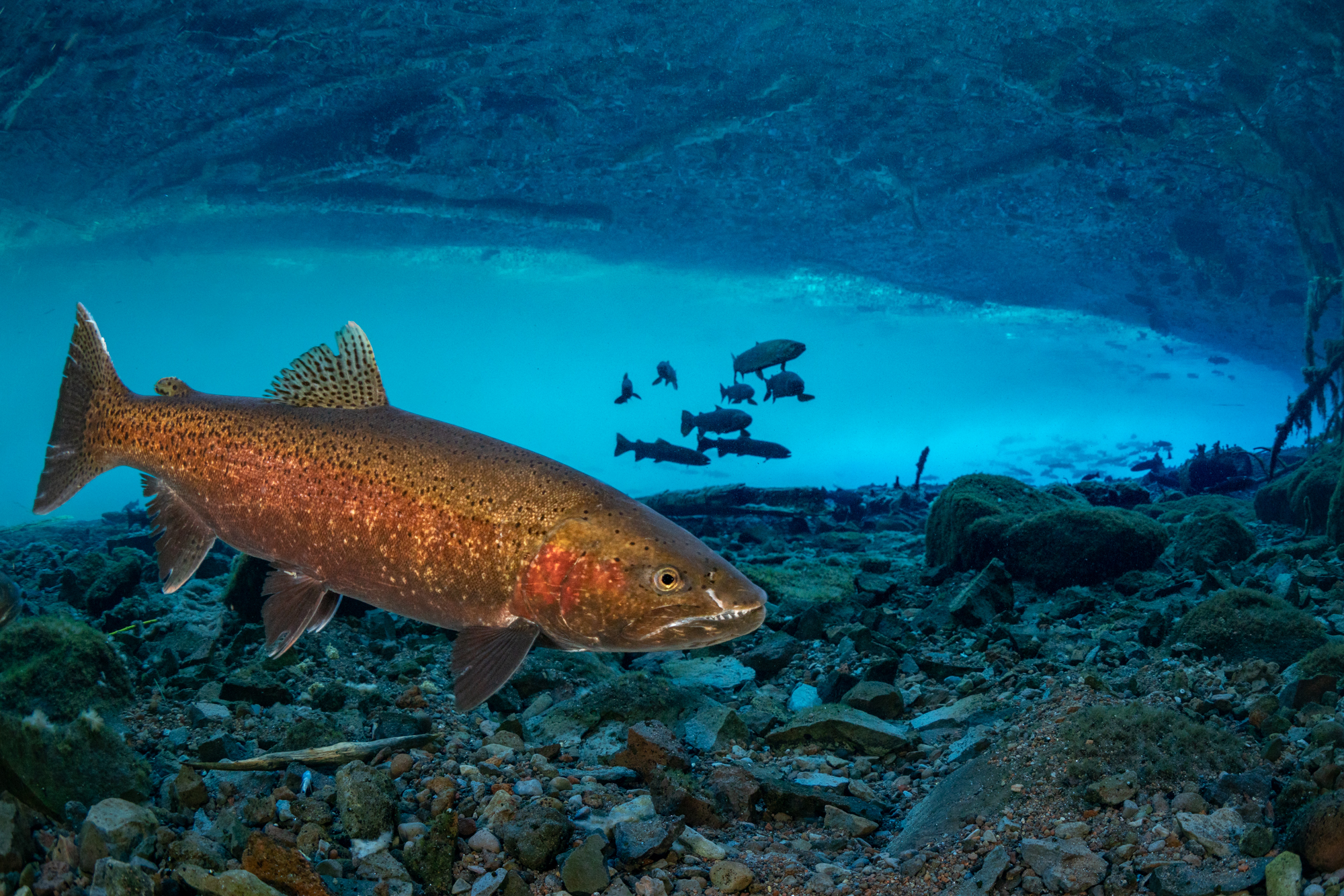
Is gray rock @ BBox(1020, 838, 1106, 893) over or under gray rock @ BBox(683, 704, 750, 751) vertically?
under

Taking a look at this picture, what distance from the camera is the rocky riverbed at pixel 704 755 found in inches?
78.7

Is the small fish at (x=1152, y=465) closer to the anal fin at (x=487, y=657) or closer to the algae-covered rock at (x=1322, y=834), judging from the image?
the algae-covered rock at (x=1322, y=834)

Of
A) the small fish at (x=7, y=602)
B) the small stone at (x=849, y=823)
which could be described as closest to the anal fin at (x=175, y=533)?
the small stone at (x=849, y=823)

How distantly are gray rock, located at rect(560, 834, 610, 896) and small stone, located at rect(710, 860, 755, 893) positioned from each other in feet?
1.08

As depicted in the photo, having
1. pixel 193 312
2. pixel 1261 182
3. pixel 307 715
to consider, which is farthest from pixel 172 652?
pixel 193 312

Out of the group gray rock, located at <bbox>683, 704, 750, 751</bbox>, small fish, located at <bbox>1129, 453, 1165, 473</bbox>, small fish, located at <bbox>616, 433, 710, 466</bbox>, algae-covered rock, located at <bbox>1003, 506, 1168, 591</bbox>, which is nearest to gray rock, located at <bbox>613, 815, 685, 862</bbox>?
gray rock, located at <bbox>683, 704, 750, 751</bbox>

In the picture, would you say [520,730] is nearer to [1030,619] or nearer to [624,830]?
[624,830]

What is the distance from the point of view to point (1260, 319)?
32.6 meters

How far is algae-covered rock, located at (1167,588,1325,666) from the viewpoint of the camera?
3619 millimetres

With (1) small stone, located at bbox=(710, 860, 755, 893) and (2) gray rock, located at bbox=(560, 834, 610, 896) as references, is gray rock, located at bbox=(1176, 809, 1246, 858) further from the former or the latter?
(2) gray rock, located at bbox=(560, 834, 610, 896)

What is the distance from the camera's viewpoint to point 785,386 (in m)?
13.5

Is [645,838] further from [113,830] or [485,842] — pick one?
[113,830]

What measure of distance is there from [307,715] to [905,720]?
3.06 m

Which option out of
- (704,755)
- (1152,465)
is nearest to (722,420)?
(704,755)
